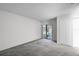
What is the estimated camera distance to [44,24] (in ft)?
38.3

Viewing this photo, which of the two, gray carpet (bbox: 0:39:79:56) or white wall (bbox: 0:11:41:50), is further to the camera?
white wall (bbox: 0:11:41:50)

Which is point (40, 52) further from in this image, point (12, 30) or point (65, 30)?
point (65, 30)

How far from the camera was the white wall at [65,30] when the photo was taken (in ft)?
21.6

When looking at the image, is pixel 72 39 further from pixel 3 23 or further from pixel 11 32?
pixel 3 23

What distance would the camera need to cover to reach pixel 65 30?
23.0ft

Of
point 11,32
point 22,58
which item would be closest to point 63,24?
point 11,32

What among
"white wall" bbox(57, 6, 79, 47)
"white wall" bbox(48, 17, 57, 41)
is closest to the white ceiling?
"white wall" bbox(57, 6, 79, 47)

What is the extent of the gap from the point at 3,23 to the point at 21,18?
7.08ft

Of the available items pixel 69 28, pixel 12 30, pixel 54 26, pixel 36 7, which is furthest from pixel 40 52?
pixel 54 26

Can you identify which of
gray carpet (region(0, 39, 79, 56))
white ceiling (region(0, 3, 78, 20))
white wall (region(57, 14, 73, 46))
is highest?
white ceiling (region(0, 3, 78, 20))

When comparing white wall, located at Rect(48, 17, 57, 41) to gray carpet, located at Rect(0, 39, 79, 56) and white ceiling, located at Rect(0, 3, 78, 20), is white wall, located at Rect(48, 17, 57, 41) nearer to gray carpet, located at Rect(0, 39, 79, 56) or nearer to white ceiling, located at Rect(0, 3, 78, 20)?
gray carpet, located at Rect(0, 39, 79, 56)

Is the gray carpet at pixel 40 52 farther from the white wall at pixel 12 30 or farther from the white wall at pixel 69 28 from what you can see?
the white wall at pixel 69 28

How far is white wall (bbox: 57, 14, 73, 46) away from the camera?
6586 mm

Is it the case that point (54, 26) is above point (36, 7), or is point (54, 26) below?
below
